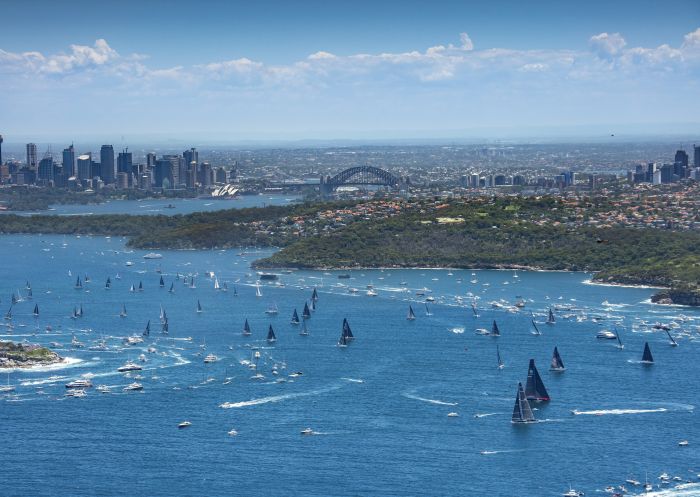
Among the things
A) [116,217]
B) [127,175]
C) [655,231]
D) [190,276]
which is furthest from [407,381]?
[127,175]

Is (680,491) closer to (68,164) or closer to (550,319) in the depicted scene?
(550,319)

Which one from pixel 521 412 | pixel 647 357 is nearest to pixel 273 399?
pixel 521 412

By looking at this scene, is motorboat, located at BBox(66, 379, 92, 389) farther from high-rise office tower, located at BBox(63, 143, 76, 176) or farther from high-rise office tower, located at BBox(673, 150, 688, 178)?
high-rise office tower, located at BBox(63, 143, 76, 176)

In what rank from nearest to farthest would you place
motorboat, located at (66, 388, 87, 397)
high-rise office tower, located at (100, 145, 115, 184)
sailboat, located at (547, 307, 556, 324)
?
1. motorboat, located at (66, 388, 87, 397)
2. sailboat, located at (547, 307, 556, 324)
3. high-rise office tower, located at (100, 145, 115, 184)

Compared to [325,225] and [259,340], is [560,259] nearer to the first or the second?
[325,225]

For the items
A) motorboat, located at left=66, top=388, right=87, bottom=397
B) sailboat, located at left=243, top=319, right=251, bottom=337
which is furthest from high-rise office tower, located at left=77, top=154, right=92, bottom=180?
motorboat, located at left=66, top=388, right=87, bottom=397
